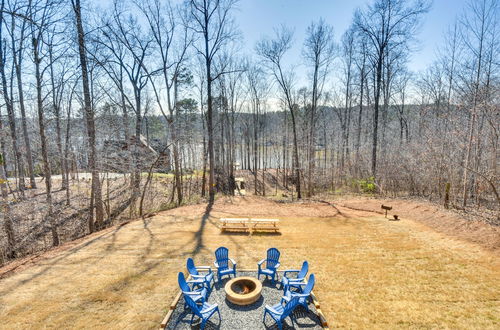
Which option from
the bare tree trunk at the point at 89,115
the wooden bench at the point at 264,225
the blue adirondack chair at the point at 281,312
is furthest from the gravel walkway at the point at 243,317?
the bare tree trunk at the point at 89,115

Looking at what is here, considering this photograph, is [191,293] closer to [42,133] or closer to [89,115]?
[42,133]

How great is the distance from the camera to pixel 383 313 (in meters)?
5.11

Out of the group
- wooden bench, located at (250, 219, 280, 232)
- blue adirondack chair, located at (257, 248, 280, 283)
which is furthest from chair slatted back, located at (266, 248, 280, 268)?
wooden bench, located at (250, 219, 280, 232)

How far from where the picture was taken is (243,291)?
19.2ft

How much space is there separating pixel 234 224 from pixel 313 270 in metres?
4.62

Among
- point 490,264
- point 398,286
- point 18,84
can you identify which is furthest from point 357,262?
point 18,84

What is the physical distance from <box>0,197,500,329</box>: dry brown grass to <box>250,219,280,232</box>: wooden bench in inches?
17.8

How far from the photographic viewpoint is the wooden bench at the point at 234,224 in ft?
32.3

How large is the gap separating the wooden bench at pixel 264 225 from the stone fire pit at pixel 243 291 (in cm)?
388

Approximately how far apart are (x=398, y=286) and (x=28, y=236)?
46.7ft

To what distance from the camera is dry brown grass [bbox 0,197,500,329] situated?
16.5ft

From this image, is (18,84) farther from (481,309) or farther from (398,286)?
(481,309)

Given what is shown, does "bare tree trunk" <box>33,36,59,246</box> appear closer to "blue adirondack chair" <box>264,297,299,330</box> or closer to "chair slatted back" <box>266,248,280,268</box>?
"chair slatted back" <box>266,248,280,268</box>

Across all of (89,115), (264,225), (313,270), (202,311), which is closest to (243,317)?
(202,311)
